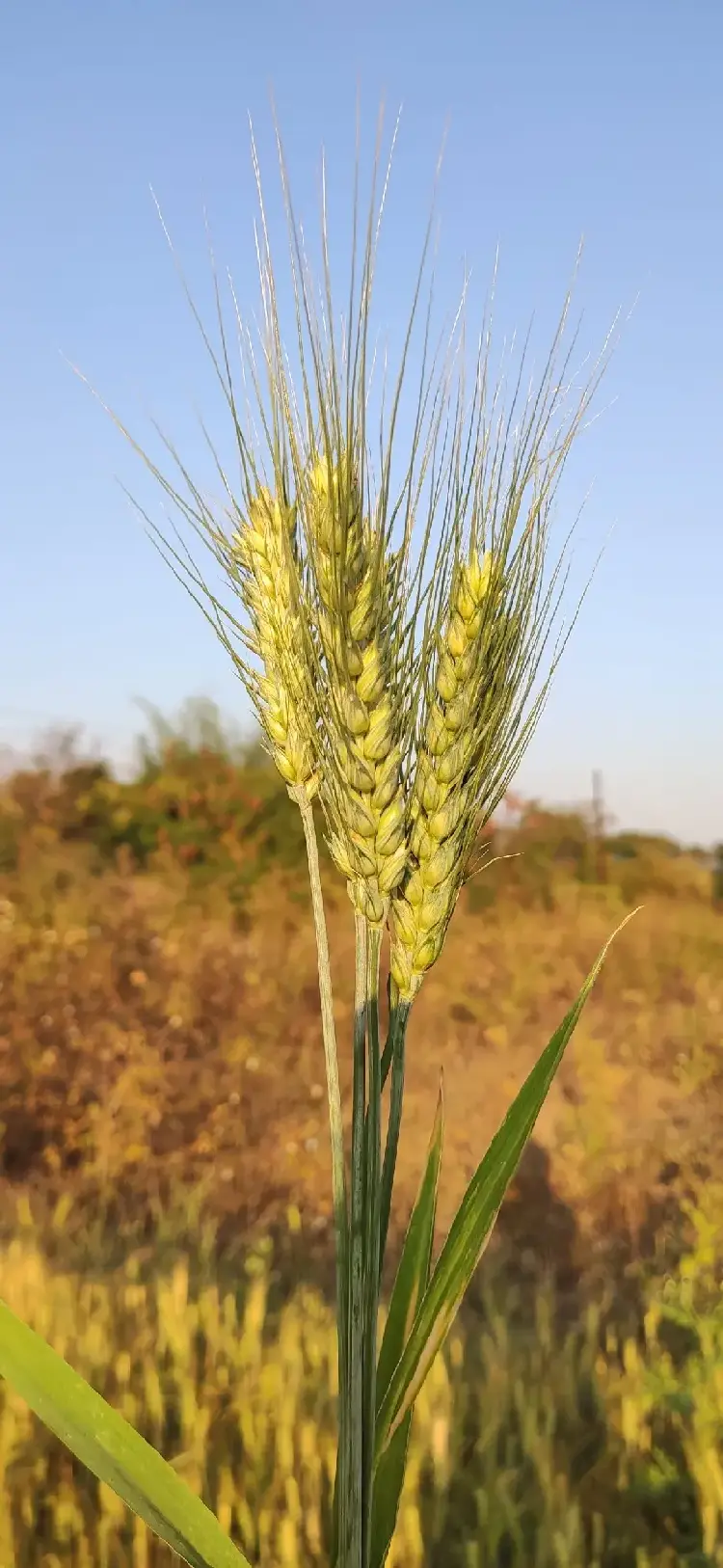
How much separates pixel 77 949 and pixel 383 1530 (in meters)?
4.90

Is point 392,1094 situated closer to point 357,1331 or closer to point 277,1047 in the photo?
point 357,1331

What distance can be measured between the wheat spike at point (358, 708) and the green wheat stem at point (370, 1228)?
0.22 ft

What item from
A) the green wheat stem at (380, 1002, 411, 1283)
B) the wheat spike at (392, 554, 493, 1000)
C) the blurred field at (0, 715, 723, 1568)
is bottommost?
the blurred field at (0, 715, 723, 1568)

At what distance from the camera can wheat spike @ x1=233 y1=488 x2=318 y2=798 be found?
1.19m

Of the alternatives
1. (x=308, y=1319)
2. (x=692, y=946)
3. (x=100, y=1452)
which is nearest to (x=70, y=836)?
(x=692, y=946)

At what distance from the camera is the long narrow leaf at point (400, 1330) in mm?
1198

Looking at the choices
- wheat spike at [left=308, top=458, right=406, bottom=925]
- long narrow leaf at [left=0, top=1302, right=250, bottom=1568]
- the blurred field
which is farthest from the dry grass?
wheat spike at [left=308, top=458, right=406, bottom=925]

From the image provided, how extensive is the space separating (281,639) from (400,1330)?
714mm

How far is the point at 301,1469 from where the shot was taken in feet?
6.59

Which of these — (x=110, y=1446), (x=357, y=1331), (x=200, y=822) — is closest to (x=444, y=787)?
(x=357, y=1331)

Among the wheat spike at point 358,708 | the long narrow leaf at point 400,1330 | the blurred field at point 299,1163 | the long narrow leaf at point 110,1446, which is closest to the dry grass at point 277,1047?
the blurred field at point 299,1163

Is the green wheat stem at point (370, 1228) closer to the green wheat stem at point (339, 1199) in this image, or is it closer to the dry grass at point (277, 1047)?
the green wheat stem at point (339, 1199)

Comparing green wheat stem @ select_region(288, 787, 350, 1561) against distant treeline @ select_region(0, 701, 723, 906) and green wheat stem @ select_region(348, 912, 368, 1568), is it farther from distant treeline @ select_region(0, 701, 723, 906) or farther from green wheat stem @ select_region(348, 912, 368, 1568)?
distant treeline @ select_region(0, 701, 723, 906)

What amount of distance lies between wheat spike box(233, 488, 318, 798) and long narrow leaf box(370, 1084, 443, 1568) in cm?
37
